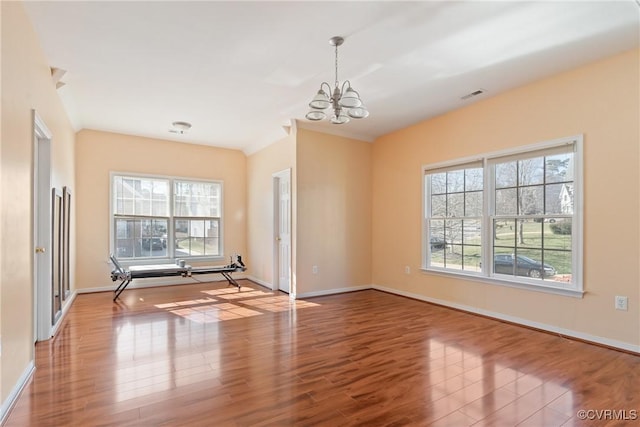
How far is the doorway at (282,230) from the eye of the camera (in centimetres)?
570

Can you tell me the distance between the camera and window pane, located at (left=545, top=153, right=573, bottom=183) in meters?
3.57

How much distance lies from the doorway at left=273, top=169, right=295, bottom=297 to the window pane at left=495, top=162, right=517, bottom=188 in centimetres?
309

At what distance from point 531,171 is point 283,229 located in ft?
12.5

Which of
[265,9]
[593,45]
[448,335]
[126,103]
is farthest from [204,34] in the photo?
[448,335]

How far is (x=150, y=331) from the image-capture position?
11.8 feet

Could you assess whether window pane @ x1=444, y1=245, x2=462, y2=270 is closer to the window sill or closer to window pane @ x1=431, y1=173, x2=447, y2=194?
the window sill

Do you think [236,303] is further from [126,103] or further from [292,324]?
[126,103]

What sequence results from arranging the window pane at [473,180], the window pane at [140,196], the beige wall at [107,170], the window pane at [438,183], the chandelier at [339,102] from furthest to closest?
1. the window pane at [140,196]
2. the beige wall at [107,170]
3. the window pane at [438,183]
4. the window pane at [473,180]
5. the chandelier at [339,102]

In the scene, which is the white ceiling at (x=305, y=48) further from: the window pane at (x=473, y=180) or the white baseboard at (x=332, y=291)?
the white baseboard at (x=332, y=291)

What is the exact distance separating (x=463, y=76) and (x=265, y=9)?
7.47 ft

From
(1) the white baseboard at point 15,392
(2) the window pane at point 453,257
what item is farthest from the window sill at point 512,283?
(1) the white baseboard at point 15,392

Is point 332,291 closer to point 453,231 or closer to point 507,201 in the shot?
point 453,231

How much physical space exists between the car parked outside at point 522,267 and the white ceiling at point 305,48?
204 centimetres

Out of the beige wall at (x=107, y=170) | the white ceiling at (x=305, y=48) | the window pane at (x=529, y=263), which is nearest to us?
the white ceiling at (x=305, y=48)
